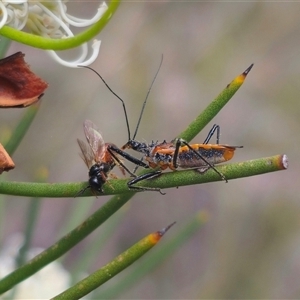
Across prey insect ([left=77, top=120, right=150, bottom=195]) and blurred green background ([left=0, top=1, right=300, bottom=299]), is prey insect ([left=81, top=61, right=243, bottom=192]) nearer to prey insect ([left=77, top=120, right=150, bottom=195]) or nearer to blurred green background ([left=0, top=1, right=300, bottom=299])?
prey insect ([left=77, top=120, right=150, bottom=195])

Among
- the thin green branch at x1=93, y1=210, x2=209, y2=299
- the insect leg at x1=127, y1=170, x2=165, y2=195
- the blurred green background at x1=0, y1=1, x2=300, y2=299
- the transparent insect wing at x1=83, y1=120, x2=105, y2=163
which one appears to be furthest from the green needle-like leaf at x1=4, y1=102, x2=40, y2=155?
the blurred green background at x1=0, y1=1, x2=300, y2=299

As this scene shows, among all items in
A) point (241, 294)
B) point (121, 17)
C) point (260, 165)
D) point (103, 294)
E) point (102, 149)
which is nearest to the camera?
point (260, 165)

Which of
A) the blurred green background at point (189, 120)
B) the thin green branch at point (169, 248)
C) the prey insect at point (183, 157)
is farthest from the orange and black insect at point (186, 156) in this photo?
the blurred green background at point (189, 120)

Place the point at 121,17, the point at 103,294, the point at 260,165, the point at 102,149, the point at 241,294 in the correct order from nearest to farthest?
1. the point at 260,165
2. the point at 102,149
3. the point at 103,294
4. the point at 241,294
5. the point at 121,17

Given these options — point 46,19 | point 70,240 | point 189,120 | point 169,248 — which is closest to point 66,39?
point 46,19

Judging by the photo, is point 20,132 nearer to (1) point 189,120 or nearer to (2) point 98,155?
(2) point 98,155

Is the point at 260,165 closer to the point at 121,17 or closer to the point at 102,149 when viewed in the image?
the point at 102,149

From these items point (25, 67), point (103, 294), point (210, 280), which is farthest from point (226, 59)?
point (25, 67)
